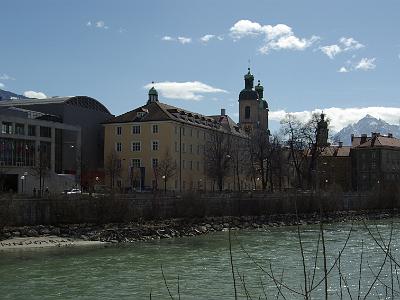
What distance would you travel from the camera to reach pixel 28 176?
230 feet

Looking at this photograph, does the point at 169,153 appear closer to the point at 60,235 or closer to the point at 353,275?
the point at 60,235

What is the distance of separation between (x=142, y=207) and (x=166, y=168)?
2289 cm

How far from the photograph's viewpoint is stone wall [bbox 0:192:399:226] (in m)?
43.9

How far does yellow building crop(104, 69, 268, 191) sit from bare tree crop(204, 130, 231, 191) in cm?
98

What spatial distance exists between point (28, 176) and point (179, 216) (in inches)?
977

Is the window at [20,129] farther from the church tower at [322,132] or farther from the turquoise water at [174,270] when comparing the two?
the church tower at [322,132]

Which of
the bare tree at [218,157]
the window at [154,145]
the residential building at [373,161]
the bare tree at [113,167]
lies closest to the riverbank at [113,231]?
the bare tree at [218,157]

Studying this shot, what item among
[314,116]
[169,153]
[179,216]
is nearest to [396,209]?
[314,116]

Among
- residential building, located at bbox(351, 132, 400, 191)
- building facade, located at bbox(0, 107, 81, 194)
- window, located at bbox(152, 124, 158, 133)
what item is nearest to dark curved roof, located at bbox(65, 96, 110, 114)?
building facade, located at bbox(0, 107, 81, 194)

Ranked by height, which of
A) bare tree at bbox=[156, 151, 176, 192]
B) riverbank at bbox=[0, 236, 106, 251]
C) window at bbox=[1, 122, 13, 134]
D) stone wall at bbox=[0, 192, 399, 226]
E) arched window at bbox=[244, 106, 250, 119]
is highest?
arched window at bbox=[244, 106, 250, 119]

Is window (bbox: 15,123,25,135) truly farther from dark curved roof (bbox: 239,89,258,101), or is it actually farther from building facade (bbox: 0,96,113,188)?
dark curved roof (bbox: 239,89,258,101)

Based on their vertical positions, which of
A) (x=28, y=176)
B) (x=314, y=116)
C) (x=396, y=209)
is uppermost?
(x=314, y=116)

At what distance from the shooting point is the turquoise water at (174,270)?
1972cm

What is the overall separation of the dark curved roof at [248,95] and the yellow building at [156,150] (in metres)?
38.1
